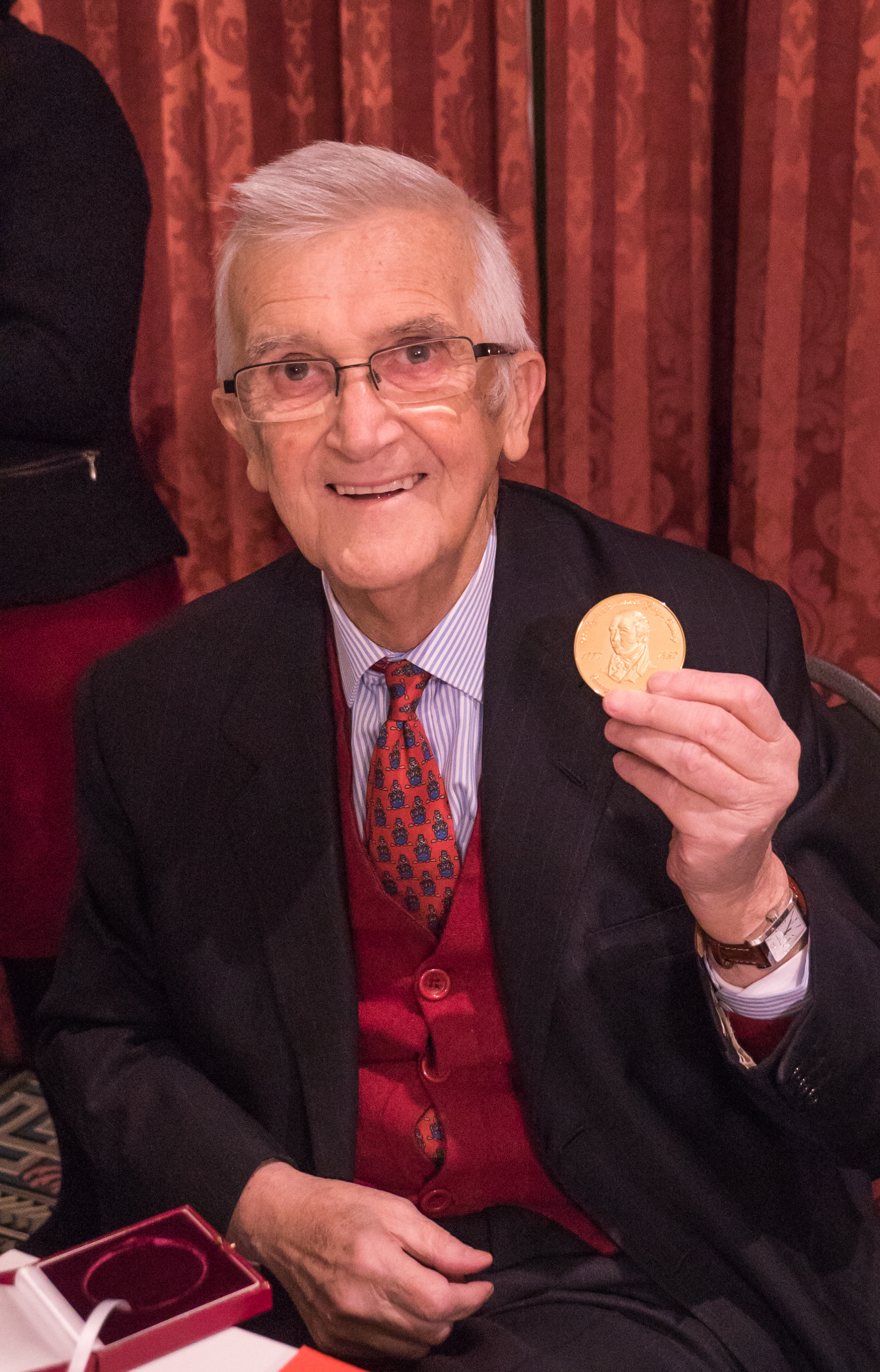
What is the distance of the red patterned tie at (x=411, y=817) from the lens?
130 cm

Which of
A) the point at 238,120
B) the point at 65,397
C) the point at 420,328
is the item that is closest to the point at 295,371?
the point at 420,328

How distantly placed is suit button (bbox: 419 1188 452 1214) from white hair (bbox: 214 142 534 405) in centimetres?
84

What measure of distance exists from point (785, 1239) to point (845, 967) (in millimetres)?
316

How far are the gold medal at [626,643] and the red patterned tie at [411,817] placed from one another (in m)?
0.29

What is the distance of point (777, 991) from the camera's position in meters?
1.09

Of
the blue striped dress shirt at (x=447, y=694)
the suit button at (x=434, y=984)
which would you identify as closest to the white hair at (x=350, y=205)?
the blue striped dress shirt at (x=447, y=694)

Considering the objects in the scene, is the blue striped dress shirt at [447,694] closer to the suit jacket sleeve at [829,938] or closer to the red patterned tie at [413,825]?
the red patterned tie at [413,825]

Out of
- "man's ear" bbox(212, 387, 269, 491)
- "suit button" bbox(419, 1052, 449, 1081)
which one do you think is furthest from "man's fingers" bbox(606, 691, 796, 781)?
"man's ear" bbox(212, 387, 269, 491)

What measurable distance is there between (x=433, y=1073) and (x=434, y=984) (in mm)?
91

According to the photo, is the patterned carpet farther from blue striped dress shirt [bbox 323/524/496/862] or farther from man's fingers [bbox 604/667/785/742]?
man's fingers [bbox 604/667/785/742]

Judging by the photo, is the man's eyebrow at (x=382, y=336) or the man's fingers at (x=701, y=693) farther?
the man's eyebrow at (x=382, y=336)

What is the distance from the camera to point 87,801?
55.1 inches

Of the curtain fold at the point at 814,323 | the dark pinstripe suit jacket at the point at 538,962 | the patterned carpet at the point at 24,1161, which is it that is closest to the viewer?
the dark pinstripe suit jacket at the point at 538,962

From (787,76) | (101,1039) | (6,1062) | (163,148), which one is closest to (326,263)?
(101,1039)
